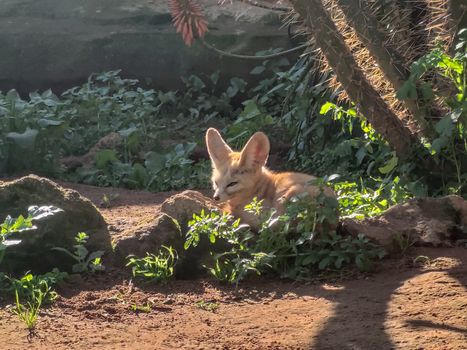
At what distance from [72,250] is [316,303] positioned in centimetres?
141

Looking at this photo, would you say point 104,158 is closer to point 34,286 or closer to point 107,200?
point 107,200

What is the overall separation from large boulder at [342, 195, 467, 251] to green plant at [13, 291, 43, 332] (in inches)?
66.1

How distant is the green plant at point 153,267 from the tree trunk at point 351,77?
1.68 m

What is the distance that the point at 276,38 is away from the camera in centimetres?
1105

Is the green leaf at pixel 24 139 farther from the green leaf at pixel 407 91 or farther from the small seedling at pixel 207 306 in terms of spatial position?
the small seedling at pixel 207 306

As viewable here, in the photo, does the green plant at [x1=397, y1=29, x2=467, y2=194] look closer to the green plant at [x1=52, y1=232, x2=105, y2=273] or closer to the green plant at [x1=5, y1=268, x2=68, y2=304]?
the green plant at [x1=52, y1=232, x2=105, y2=273]

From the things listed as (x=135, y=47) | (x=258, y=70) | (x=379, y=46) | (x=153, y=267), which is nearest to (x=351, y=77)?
(x=379, y=46)

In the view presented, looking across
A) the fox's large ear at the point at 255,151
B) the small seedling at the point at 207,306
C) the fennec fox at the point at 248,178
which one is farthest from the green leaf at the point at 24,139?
the small seedling at the point at 207,306

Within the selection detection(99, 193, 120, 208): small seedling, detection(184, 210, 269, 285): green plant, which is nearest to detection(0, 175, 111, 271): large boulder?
detection(184, 210, 269, 285): green plant

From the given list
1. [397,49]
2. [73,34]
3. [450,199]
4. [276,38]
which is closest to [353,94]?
[397,49]

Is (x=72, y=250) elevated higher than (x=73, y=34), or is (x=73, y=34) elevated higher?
(x=73, y=34)

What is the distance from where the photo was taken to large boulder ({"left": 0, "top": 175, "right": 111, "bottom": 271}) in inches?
191

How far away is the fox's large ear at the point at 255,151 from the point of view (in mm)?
6434

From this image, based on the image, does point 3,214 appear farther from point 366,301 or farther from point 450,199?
point 450,199
